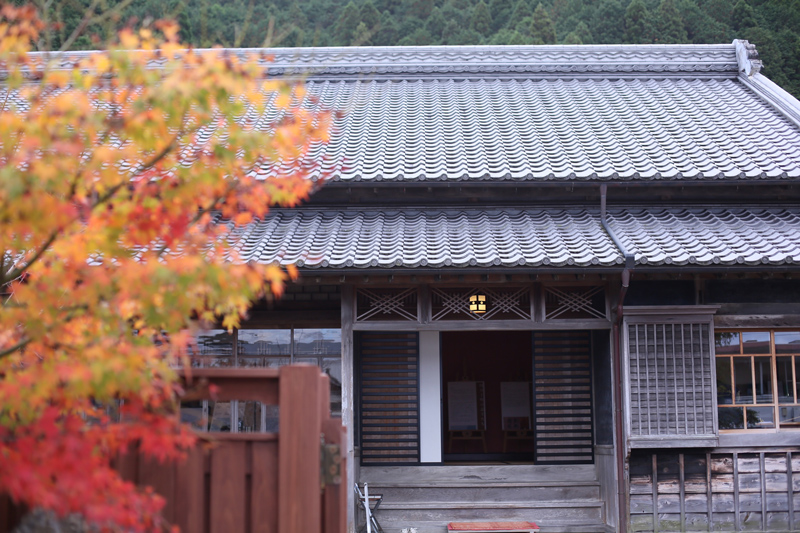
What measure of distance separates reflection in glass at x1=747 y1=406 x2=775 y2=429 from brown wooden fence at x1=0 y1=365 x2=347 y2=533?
7.50 m

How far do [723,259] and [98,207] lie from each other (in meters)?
7.62

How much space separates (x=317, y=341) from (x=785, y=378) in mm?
6657

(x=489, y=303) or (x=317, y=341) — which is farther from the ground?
(x=489, y=303)

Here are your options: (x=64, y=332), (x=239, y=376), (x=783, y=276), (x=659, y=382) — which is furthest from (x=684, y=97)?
(x=64, y=332)

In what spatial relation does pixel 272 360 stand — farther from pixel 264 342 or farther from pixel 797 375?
pixel 797 375

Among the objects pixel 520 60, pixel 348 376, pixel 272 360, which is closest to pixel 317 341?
pixel 272 360

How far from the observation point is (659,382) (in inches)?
351

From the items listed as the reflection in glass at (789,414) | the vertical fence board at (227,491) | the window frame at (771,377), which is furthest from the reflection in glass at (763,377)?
the vertical fence board at (227,491)

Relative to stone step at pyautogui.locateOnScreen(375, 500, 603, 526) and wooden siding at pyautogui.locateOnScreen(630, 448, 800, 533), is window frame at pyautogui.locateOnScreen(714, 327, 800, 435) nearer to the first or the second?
wooden siding at pyautogui.locateOnScreen(630, 448, 800, 533)

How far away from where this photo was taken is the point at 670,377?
8.93 metres

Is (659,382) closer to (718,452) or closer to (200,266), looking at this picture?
(718,452)

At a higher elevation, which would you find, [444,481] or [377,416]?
[377,416]

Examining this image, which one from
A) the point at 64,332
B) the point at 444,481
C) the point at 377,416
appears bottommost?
the point at 444,481

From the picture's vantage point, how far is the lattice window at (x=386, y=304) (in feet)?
30.3
